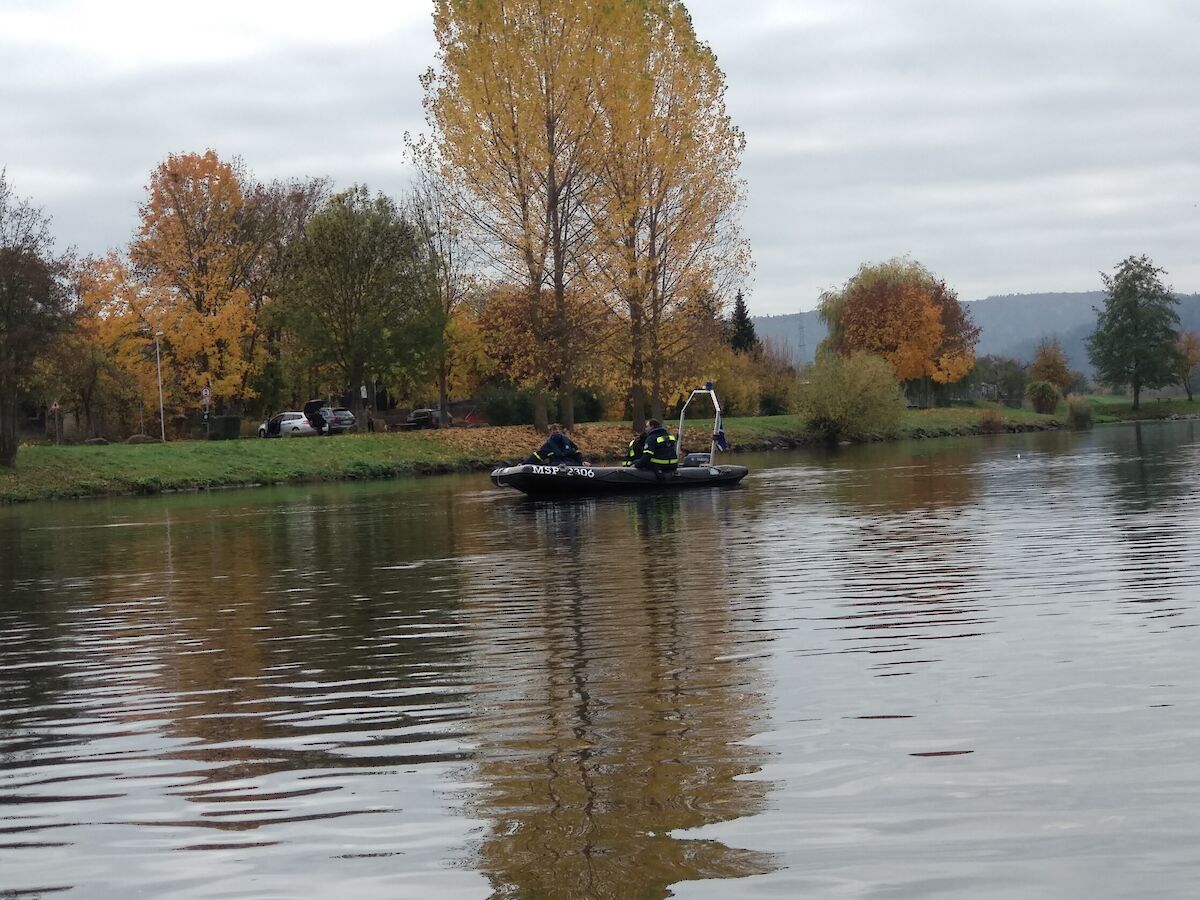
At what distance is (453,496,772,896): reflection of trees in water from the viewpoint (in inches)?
236

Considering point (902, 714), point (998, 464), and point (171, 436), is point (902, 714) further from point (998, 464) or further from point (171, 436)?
point (171, 436)

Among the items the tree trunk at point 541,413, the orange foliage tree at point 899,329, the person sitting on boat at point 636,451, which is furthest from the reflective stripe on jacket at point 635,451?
the orange foliage tree at point 899,329

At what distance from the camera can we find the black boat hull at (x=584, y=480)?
33.2 meters

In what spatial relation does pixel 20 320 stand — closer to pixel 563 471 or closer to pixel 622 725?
pixel 563 471

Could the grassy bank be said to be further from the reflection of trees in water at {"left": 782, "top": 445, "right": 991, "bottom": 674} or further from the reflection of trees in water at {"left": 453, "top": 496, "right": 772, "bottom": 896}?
the reflection of trees in water at {"left": 453, "top": 496, "right": 772, "bottom": 896}

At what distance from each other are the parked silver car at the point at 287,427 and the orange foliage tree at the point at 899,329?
3824 cm

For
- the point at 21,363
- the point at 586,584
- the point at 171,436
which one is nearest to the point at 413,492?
the point at 21,363

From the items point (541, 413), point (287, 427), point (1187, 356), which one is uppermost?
point (1187, 356)

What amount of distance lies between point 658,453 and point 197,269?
37607 mm

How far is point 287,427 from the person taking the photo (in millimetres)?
69250

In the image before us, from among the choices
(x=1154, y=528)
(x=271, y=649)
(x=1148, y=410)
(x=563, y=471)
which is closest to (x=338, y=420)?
(x=563, y=471)

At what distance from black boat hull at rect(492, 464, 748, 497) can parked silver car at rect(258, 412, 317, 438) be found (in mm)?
36000

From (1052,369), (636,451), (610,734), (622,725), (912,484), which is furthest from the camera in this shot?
(1052,369)

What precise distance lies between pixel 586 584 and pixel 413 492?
2555 cm
